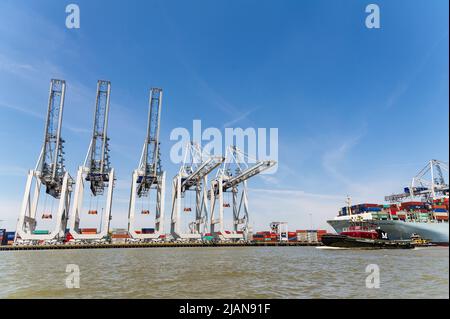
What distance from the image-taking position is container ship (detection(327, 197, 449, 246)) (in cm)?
6788

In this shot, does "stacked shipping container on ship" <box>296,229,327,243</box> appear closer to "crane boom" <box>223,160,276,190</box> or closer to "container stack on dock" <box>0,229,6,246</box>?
"crane boom" <box>223,160,276,190</box>

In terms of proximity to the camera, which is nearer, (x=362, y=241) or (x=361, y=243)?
(x=362, y=241)

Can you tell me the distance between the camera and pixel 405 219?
7531cm

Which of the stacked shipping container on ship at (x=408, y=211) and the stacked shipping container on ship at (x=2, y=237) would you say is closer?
the stacked shipping container on ship at (x=408, y=211)

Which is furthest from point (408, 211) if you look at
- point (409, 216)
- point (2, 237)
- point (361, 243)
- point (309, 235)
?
point (2, 237)

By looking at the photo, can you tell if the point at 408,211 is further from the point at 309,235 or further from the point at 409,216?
the point at 309,235

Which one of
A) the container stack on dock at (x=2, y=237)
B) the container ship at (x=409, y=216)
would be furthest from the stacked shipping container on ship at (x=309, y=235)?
the container stack on dock at (x=2, y=237)

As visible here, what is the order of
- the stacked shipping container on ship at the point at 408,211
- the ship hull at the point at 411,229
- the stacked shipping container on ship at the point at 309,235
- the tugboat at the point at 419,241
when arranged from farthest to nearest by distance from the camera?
the stacked shipping container on ship at the point at 309,235
the stacked shipping container on ship at the point at 408,211
the ship hull at the point at 411,229
the tugboat at the point at 419,241

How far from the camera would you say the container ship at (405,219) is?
223 feet

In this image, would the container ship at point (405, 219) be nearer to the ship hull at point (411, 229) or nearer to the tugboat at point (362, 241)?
the ship hull at point (411, 229)

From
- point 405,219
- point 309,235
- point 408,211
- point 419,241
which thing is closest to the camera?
point 419,241
